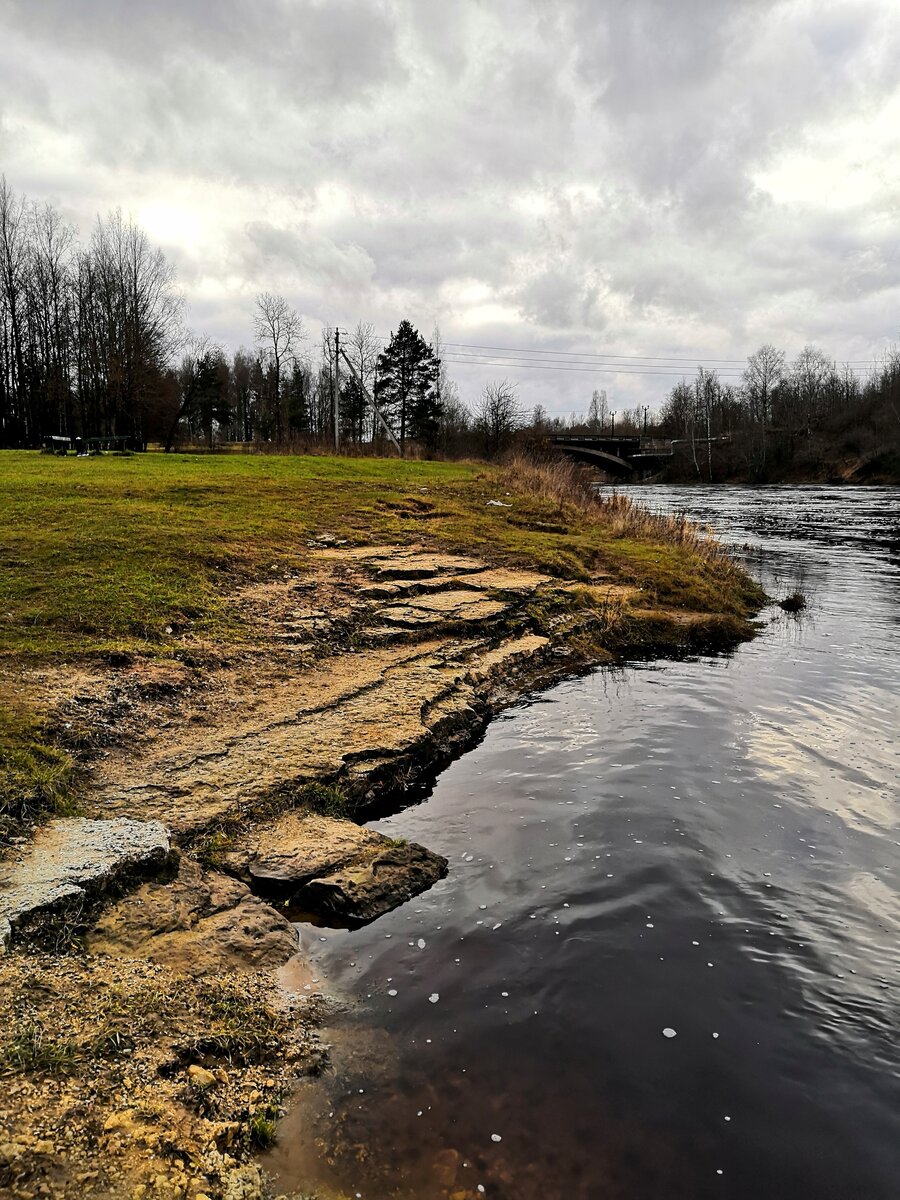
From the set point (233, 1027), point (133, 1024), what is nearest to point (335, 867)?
point (233, 1027)

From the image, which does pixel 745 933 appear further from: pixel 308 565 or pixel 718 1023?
pixel 308 565

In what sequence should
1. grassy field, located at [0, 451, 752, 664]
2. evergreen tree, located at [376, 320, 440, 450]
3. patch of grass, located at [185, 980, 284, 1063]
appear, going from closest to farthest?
patch of grass, located at [185, 980, 284, 1063]
grassy field, located at [0, 451, 752, 664]
evergreen tree, located at [376, 320, 440, 450]

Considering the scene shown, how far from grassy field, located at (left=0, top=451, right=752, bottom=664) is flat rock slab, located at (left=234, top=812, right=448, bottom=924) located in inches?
109

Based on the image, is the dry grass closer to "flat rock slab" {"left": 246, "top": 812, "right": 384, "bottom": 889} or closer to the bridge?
"flat rock slab" {"left": 246, "top": 812, "right": 384, "bottom": 889}

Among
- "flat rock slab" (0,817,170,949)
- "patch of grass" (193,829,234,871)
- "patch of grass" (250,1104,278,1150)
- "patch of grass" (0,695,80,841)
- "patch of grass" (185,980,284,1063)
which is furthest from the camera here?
"patch of grass" (193,829,234,871)

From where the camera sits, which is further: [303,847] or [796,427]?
[796,427]

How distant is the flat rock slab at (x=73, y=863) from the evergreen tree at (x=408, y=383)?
5266 cm

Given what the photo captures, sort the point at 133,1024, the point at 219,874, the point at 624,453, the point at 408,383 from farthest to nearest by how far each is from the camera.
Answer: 1. the point at 624,453
2. the point at 408,383
3. the point at 219,874
4. the point at 133,1024

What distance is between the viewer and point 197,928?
11.8 feet

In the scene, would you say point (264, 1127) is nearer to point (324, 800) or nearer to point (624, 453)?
point (324, 800)

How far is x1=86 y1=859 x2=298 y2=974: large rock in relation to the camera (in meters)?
3.38

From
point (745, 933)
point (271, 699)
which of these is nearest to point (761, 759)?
point (745, 933)

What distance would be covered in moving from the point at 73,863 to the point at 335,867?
4.45ft

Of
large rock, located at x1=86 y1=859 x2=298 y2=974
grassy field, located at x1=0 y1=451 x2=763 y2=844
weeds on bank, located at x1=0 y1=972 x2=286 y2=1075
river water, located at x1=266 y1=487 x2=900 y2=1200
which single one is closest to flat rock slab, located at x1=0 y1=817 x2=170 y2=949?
large rock, located at x1=86 y1=859 x2=298 y2=974
